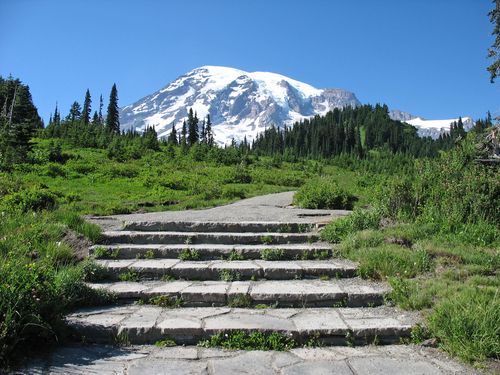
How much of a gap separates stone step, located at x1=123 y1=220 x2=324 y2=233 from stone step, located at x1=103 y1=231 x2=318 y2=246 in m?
0.34

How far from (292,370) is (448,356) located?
1.60 metres

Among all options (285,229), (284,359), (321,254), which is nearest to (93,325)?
(284,359)

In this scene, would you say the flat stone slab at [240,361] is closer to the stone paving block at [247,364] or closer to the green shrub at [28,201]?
the stone paving block at [247,364]

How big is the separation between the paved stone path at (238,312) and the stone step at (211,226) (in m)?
0.32

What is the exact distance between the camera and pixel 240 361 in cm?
273

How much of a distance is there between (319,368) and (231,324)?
99cm

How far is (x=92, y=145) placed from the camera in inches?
1007

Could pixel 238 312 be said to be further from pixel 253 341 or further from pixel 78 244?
pixel 78 244

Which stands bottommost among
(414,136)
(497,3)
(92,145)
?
(92,145)

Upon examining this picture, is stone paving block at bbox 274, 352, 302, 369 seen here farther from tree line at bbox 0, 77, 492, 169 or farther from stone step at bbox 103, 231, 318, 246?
tree line at bbox 0, 77, 492, 169

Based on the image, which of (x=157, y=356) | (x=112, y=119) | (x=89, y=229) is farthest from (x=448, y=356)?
(x=112, y=119)

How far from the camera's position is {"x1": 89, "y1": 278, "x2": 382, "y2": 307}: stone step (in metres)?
3.77

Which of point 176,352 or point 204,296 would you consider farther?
A: point 204,296

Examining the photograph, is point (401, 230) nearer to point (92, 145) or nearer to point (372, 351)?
point (372, 351)
